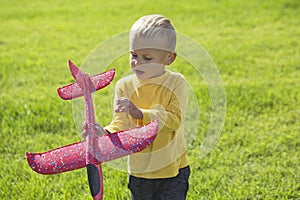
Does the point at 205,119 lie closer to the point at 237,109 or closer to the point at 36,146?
the point at 237,109

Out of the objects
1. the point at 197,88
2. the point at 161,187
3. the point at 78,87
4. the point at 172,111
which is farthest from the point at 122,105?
the point at 197,88

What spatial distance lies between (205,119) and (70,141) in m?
1.12

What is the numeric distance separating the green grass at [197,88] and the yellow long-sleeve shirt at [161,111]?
0.51 meters

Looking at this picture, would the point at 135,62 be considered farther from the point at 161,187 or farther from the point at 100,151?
the point at 161,187

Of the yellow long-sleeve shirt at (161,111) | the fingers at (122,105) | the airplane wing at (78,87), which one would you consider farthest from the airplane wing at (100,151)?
the yellow long-sleeve shirt at (161,111)

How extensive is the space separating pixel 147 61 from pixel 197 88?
2.51m

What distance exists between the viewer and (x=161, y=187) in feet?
8.02

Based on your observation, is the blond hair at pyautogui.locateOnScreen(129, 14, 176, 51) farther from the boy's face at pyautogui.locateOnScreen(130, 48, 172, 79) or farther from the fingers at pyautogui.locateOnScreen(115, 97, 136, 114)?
the fingers at pyautogui.locateOnScreen(115, 97, 136, 114)

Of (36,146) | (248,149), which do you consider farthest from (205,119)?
(36,146)

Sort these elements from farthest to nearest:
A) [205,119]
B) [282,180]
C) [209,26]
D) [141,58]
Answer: [209,26] → [205,119] → [282,180] → [141,58]

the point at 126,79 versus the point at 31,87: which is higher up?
the point at 126,79

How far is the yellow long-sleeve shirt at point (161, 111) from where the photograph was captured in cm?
225

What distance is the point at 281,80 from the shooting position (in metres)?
4.90

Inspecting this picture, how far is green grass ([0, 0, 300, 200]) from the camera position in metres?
3.12
